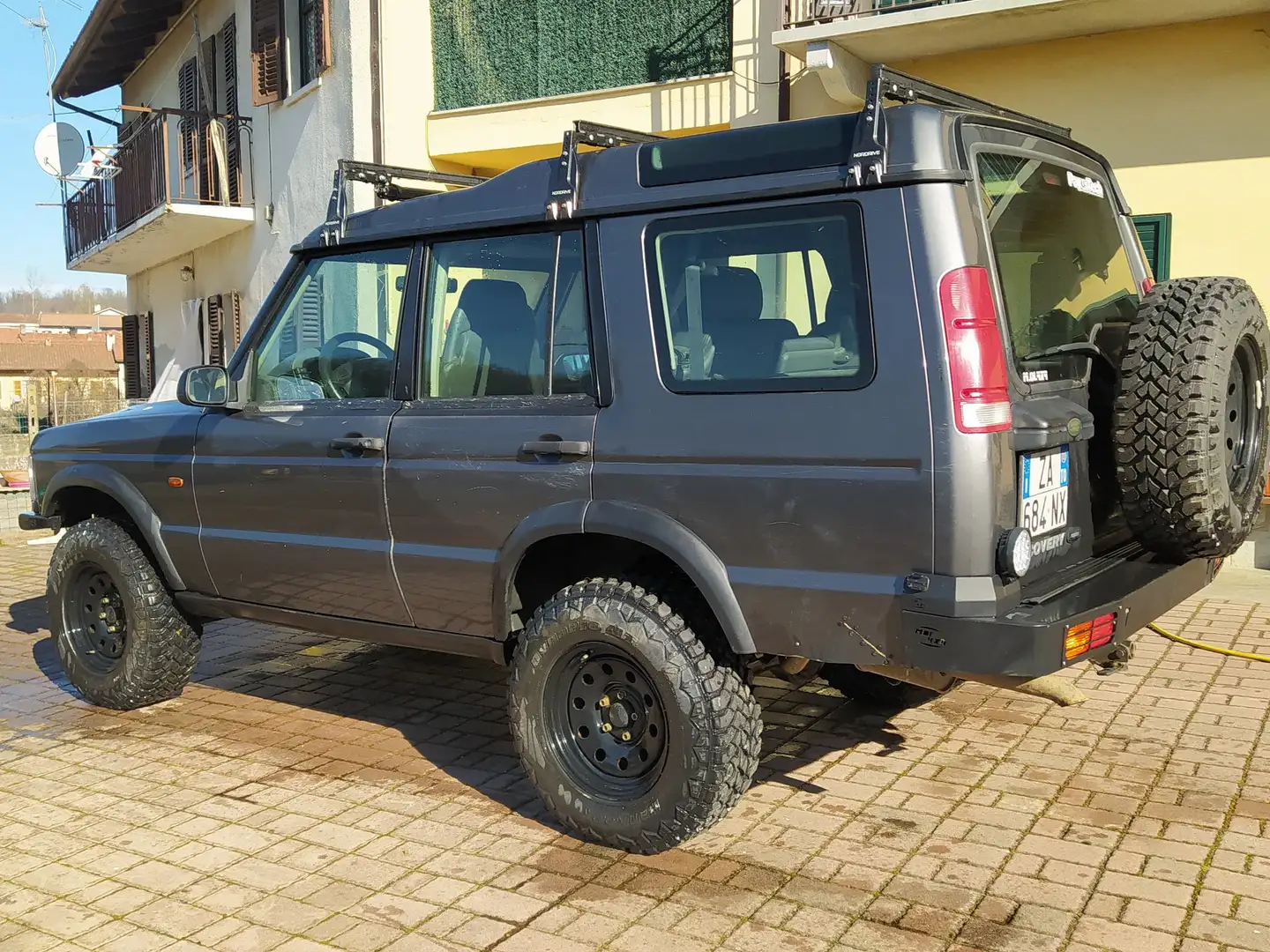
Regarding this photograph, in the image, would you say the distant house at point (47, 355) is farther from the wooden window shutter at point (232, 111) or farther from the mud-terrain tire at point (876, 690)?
the mud-terrain tire at point (876, 690)

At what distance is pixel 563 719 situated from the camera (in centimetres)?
399

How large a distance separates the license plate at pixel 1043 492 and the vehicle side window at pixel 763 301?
0.53 m

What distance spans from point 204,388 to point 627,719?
2.33m

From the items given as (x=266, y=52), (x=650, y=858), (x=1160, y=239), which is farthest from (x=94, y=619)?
(x=266, y=52)

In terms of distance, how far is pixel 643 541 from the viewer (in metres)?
3.68

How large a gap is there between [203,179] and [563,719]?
14111 mm

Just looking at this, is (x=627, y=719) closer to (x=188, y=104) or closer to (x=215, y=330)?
(x=215, y=330)

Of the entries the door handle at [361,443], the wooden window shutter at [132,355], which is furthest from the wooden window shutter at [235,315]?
the door handle at [361,443]

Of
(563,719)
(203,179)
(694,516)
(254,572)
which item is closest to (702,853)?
(563,719)

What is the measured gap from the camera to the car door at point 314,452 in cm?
448

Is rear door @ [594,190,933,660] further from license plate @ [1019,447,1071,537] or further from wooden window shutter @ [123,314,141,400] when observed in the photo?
wooden window shutter @ [123,314,141,400]

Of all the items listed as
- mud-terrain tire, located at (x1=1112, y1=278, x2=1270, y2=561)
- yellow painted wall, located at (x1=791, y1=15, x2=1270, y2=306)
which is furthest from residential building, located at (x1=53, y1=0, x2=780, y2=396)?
mud-terrain tire, located at (x1=1112, y1=278, x2=1270, y2=561)

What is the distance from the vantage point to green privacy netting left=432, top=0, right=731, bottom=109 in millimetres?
10703

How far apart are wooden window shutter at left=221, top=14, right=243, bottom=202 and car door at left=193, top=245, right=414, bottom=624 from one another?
11.8 metres
